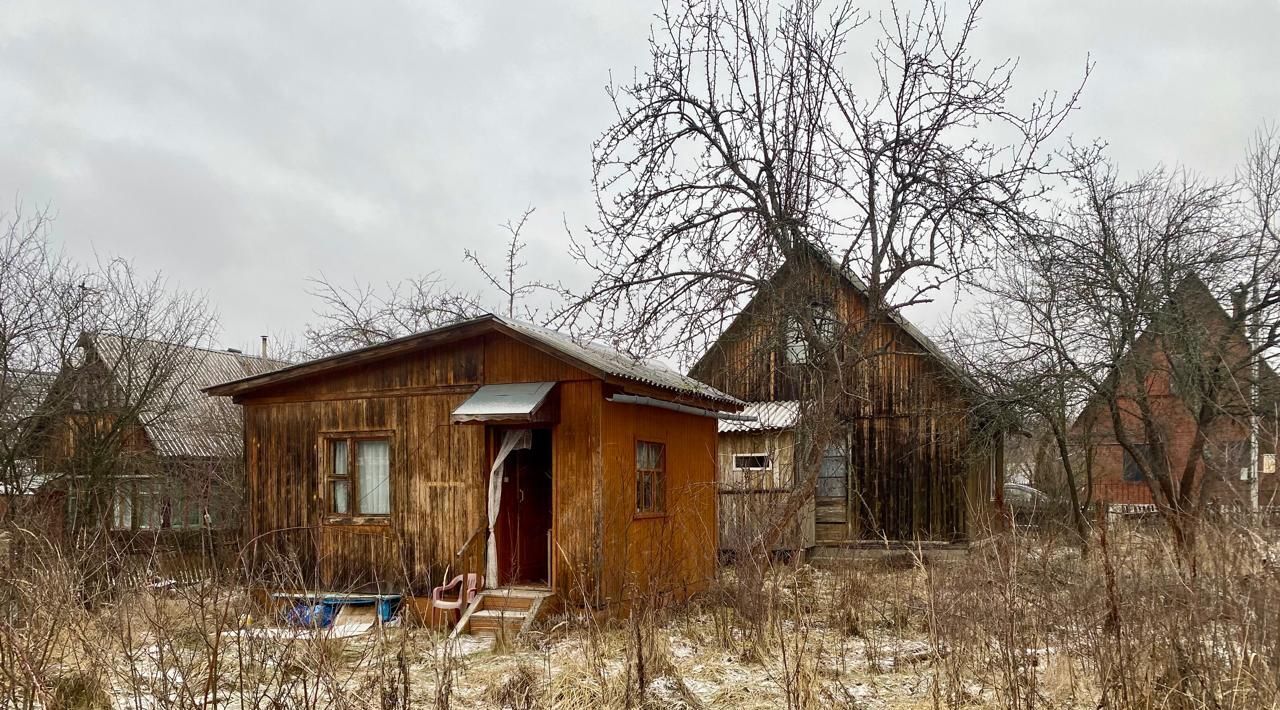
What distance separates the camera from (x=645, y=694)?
6930 mm

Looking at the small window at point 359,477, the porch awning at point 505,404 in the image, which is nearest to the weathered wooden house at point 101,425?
the small window at point 359,477

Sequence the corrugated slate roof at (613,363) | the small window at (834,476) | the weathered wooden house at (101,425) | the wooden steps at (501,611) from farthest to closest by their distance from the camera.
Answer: the small window at (834,476) < the weathered wooden house at (101,425) < the corrugated slate roof at (613,363) < the wooden steps at (501,611)

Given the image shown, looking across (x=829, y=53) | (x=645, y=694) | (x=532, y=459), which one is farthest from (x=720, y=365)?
(x=645, y=694)

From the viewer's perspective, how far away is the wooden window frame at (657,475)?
12.0 meters

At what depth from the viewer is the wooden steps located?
10.3 metres

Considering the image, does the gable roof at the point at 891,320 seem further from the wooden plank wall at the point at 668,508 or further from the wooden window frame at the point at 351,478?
the wooden window frame at the point at 351,478

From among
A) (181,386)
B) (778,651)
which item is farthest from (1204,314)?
(181,386)

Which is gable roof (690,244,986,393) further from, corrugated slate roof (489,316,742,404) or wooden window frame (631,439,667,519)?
wooden window frame (631,439,667,519)

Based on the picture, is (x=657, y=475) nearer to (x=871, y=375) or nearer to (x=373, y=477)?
(x=373, y=477)

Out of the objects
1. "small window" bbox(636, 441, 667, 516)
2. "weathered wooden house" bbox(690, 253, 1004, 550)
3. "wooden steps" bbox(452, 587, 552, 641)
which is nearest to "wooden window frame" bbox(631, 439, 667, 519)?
"small window" bbox(636, 441, 667, 516)

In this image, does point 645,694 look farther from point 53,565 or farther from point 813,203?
point 813,203

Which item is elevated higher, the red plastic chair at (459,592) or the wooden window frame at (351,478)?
the wooden window frame at (351,478)

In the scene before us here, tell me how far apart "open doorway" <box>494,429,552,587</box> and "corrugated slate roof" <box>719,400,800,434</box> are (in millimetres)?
6024

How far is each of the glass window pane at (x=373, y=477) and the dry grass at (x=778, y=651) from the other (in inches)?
105
